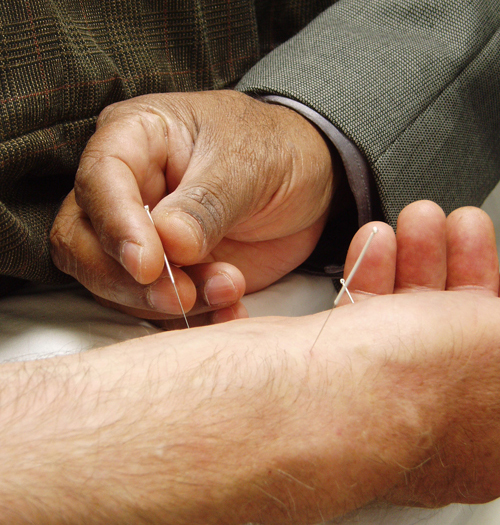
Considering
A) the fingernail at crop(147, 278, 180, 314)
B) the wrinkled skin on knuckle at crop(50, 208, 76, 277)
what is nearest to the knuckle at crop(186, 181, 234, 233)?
the fingernail at crop(147, 278, 180, 314)

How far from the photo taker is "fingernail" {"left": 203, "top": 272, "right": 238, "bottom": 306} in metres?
0.65

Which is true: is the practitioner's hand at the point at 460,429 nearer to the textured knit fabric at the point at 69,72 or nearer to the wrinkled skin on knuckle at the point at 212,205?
the wrinkled skin on knuckle at the point at 212,205

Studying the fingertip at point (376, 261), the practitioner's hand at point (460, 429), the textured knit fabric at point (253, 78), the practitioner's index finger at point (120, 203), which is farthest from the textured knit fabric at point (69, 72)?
the practitioner's hand at point (460, 429)

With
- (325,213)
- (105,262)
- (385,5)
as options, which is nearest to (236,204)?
(105,262)

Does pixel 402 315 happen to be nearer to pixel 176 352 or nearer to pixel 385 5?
pixel 176 352

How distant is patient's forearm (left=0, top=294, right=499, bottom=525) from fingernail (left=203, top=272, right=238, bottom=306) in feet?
0.21

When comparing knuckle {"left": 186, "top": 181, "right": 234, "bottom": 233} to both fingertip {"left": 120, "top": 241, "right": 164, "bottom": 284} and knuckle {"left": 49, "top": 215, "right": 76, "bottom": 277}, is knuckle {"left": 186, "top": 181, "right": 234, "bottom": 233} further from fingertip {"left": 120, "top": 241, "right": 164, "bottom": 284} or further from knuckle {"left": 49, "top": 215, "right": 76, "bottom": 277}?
knuckle {"left": 49, "top": 215, "right": 76, "bottom": 277}

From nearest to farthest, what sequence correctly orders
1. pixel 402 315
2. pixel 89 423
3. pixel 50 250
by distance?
pixel 89 423, pixel 402 315, pixel 50 250

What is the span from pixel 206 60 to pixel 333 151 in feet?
1.00

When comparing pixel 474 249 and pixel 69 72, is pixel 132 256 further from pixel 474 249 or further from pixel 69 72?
pixel 474 249

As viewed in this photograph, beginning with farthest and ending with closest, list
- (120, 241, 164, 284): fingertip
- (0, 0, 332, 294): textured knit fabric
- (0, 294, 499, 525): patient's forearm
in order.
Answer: (0, 0, 332, 294): textured knit fabric, (120, 241, 164, 284): fingertip, (0, 294, 499, 525): patient's forearm

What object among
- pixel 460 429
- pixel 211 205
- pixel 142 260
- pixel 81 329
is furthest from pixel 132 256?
pixel 460 429

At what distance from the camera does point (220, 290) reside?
2.14ft

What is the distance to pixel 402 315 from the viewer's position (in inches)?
23.6
